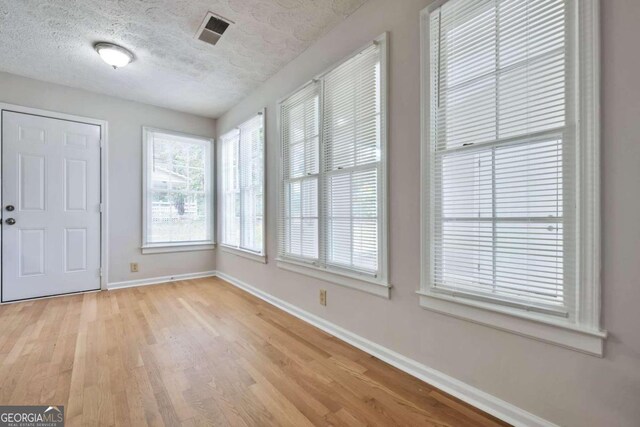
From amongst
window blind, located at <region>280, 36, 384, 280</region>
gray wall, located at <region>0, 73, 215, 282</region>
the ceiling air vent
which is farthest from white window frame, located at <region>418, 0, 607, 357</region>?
gray wall, located at <region>0, 73, 215, 282</region>

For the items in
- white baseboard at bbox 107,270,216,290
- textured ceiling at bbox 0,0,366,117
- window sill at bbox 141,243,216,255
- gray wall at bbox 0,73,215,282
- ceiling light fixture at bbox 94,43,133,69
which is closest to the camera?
textured ceiling at bbox 0,0,366,117

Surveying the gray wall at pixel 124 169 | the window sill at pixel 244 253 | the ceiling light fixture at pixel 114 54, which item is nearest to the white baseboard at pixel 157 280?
the gray wall at pixel 124 169

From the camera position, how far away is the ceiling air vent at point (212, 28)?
225cm

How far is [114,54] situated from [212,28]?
108 cm

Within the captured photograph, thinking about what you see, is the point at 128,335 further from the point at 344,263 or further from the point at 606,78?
the point at 606,78

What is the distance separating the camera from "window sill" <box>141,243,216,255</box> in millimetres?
4066

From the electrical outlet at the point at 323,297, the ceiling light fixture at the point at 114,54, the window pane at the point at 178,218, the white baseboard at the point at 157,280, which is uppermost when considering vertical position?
the ceiling light fixture at the point at 114,54

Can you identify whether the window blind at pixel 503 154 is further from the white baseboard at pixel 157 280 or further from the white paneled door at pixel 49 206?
the white paneled door at pixel 49 206

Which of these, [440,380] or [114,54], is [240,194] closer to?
[114,54]

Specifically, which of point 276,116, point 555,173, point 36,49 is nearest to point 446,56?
point 555,173

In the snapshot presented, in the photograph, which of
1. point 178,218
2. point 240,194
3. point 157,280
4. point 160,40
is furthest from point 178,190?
point 160,40

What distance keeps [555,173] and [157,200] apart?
14.8ft

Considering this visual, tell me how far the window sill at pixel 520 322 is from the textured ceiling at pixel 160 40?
2.21 m

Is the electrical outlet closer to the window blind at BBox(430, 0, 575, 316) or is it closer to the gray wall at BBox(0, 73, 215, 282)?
the window blind at BBox(430, 0, 575, 316)
